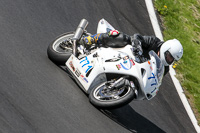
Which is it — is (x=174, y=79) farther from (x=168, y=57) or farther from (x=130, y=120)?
(x=168, y=57)

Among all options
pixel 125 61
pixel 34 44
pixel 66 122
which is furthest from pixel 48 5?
pixel 66 122

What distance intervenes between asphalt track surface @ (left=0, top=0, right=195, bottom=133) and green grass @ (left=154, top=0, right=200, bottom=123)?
66 centimetres

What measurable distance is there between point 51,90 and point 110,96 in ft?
3.39

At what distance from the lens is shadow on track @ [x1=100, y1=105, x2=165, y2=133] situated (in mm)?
6844

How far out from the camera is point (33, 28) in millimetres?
7953

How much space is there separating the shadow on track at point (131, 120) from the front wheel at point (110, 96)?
40cm

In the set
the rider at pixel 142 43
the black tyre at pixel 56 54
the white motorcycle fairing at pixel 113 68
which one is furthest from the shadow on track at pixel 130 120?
the rider at pixel 142 43

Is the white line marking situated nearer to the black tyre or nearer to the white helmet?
the white helmet

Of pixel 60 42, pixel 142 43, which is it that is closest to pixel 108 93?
pixel 142 43

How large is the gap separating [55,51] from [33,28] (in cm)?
120

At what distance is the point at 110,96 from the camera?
20.9 ft

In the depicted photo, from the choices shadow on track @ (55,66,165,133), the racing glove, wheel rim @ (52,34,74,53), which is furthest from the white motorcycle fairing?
wheel rim @ (52,34,74,53)

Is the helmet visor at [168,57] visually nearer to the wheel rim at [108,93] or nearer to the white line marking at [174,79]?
the wheel rim at [108,93]

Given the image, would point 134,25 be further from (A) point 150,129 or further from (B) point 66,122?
(B) point 66,122
